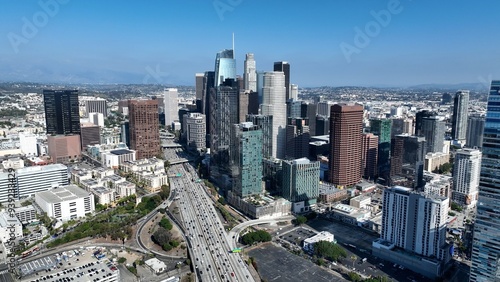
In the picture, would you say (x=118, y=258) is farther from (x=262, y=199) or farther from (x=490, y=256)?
(x=490, y=256)


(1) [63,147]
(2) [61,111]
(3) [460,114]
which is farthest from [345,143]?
(2) [61,111]

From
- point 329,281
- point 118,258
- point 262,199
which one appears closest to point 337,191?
point 262,199

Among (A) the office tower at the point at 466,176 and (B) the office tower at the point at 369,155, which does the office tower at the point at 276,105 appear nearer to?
(B) the office tower at the point at 369,155

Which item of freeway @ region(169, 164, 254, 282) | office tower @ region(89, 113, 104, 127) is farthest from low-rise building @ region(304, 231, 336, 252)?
office tower @ region(89, 113, 104, 127)

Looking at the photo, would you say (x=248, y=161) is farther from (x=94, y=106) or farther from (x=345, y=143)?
(x=94, y=106)

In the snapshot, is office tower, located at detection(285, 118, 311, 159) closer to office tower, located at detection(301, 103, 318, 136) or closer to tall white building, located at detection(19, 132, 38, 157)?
office tower, located at detection(301, 103, 318, 136)
